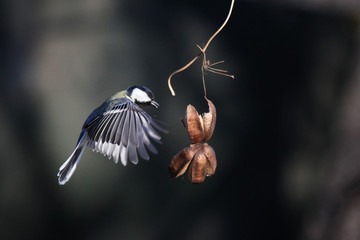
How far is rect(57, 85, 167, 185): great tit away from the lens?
158cm

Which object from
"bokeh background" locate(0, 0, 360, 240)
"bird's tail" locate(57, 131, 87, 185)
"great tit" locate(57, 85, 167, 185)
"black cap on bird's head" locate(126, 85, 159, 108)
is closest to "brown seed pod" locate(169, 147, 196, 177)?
"great tit" locate(57, 85, 167, 185)

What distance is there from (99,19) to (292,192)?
188cm

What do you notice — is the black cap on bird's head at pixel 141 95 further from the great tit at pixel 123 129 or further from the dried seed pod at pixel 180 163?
the dried seed pod at pixel 180 163

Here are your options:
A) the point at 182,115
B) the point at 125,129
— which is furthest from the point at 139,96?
the point at 182,115

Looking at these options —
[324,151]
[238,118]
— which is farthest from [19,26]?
[324,151]

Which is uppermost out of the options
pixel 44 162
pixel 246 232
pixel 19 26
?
pixel 19 26

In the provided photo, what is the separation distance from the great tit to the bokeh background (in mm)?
1308

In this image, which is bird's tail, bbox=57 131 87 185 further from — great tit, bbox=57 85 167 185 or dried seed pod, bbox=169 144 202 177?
dried seed pod, bbox=169 144 202 177

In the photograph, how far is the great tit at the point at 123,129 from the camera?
158 centimetres

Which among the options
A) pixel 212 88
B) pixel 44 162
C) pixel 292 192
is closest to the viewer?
pixel 44 162

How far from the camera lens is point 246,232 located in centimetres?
363

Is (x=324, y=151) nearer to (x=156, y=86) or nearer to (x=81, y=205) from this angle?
(x=156, y=86)

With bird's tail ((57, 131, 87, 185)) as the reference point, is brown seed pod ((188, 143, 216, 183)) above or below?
above

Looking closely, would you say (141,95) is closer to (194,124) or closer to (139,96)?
(139,96)
